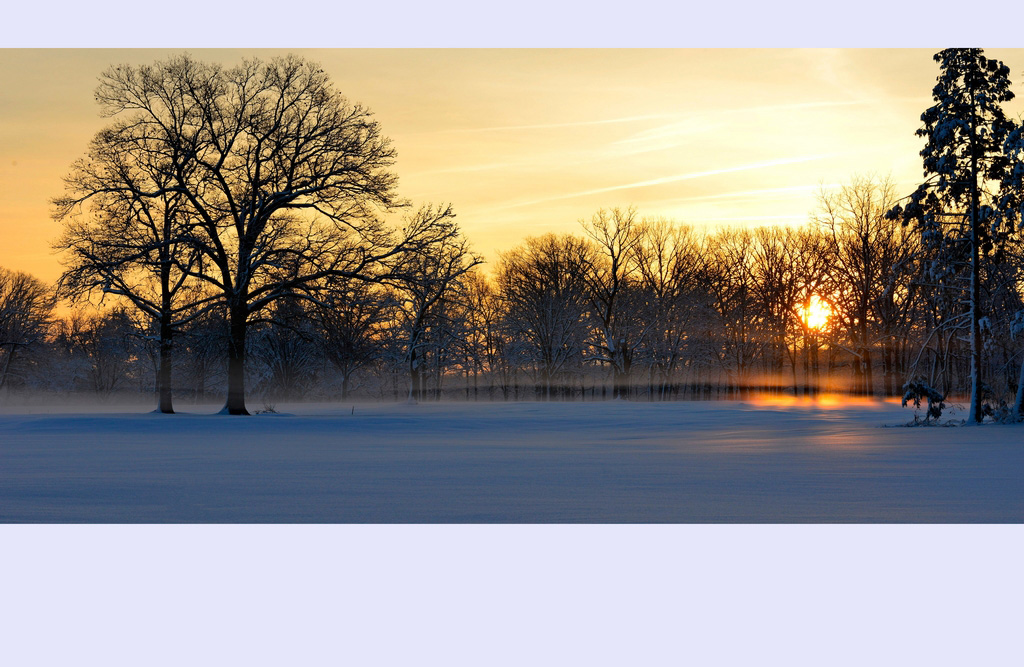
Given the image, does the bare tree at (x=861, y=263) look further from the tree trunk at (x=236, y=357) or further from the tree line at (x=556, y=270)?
the tree trunk at (x=236, y=357)

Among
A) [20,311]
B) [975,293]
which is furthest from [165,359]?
[20,311]

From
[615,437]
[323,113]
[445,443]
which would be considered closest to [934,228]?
[615,437]

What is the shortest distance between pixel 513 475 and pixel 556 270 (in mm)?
59674

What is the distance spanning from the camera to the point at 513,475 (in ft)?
53.5

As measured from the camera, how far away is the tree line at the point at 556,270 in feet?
103

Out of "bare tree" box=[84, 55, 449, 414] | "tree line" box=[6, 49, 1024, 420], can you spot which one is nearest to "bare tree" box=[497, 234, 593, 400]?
"tree line" box=[6, 49, 1024, 420]

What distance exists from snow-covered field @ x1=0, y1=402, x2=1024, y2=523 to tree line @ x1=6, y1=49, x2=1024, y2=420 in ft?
22.2

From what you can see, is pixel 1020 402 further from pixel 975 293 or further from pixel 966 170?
pixel 966 170

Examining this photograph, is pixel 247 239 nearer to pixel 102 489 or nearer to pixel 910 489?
pixel 102 489

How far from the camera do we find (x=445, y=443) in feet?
84.4

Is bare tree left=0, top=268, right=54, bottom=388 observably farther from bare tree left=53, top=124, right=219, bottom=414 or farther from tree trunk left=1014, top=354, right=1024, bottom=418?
tree trunk left=1014, top=354, right=1024, bottom=418

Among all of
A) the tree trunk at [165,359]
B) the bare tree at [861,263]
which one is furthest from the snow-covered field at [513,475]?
the bare tree at [861,263]

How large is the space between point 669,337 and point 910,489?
195 feet

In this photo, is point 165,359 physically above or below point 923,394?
above
